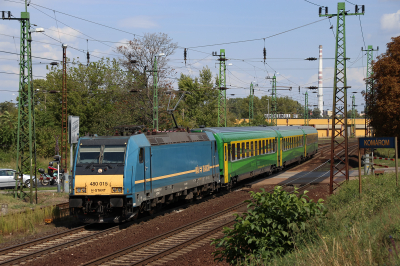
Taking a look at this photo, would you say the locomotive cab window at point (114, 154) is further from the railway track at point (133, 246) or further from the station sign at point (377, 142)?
the station sign at point (377, 142)

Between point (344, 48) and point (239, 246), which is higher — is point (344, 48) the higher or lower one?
→ the higher one

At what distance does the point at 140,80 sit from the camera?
43000 millimetres

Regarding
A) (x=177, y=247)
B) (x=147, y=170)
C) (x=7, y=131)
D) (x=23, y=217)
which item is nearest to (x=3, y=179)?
(x=23, y=217)

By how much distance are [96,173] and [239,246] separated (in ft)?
23.1

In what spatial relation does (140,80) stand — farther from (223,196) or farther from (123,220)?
(123,220)

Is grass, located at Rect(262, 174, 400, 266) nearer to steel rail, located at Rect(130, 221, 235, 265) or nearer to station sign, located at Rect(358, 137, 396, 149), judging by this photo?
steel rail, located at Rect(130, 221, 235, 265)

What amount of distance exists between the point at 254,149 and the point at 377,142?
10.8m

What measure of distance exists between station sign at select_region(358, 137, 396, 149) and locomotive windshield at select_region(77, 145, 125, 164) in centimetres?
847

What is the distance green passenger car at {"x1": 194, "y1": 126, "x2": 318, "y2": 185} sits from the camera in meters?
21.5

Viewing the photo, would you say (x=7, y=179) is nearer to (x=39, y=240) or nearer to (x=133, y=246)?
(x=39, y=240)

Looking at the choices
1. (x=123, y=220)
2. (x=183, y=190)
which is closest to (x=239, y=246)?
(x=123, y=220)

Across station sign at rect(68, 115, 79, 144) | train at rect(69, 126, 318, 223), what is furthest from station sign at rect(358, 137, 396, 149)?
station sign at rect(68, 115, 79, 144)

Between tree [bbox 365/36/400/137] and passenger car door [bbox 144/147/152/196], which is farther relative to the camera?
tree [bbox 365/36/400/137]

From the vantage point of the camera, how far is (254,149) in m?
25.3
